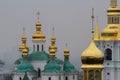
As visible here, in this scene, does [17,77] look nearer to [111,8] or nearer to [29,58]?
[29,58]

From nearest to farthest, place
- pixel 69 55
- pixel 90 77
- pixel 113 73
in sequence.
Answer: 1. pixel 90 77
2. pixel 113 73
3. pixel 69 55

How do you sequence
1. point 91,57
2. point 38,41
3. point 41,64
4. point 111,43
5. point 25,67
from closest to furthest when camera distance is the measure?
point 91,57 < point 111,43 < point 25,67 < point 41,64 < point 38,41

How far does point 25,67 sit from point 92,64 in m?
21.4

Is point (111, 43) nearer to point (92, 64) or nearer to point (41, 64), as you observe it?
point (41, 64)

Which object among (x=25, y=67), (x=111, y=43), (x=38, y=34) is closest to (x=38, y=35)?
(x=38, y=34)

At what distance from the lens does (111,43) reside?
120ft

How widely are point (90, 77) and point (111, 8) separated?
21.5 metres

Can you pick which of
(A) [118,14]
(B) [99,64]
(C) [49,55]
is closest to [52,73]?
(C) [49,55]

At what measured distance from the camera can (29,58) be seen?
37.6 meters

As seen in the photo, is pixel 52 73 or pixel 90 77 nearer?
pixel 90 77

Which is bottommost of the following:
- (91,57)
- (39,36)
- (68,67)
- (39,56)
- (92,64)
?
(68,67)

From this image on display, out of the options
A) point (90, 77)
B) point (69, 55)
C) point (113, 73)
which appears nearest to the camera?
point (90, 77)

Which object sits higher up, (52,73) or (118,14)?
(118,14)

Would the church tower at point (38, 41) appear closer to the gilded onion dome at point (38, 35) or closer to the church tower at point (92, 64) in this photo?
the gilded onion dome at point (38, 35)
